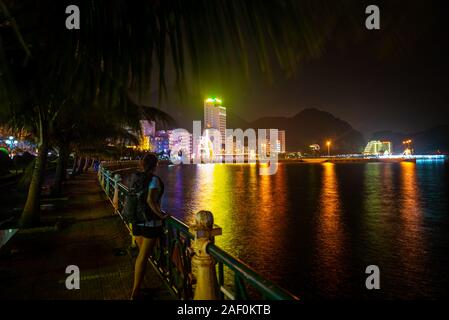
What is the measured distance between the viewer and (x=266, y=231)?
51.6 feet

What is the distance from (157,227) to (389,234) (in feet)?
45.0

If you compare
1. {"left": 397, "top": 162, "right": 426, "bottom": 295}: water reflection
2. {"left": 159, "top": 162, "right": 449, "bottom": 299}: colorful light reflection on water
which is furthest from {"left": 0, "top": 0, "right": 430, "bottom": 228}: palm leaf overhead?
{"left": 397, "top": 162, "right": 426, "bottom": 295}: water reflection

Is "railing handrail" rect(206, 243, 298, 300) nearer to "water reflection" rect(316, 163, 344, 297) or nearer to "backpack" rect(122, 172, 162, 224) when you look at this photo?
"backpack" rect(122, 172, 162, 224)

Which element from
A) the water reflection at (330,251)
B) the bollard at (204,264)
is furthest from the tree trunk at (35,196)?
the water reflection at (330,251)

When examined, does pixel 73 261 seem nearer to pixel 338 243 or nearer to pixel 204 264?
pixel 204 264

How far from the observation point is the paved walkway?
17.6 ft

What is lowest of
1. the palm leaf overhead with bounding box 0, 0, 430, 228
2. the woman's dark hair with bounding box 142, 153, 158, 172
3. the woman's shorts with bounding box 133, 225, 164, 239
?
the woman's shorts with bounding box 133, 225, 164, 239

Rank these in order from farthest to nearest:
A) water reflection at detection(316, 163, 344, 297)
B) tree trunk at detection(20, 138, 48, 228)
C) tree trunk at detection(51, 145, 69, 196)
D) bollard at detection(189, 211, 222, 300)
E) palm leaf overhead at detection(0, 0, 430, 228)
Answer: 1. tree trunk at detection(51, 145, 69, 196)
2. tree trunk at detection(20, 138, 48, 228)
3. water reflection at detection(316, 163, 344, 297)
4. bollard at detection(189, 211, 222, 300)
5. palm leaf overhead at detection(0, 0, 430, 228)

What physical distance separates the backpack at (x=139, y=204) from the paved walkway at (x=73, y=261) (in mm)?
1333

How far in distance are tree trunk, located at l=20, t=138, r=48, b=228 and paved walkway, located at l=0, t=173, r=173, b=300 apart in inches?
19.2

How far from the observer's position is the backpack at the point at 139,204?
183 inches

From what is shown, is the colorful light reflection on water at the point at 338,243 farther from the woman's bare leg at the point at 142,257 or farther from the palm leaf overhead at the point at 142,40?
the palm leaf overhead at the point at 142,40

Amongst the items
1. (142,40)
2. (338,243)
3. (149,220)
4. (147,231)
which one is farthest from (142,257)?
(338,243)

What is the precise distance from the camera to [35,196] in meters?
10.6
